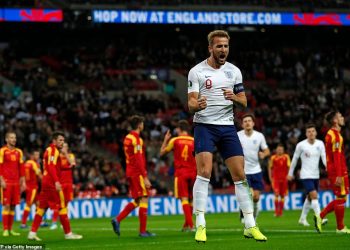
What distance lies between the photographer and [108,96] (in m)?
42.2

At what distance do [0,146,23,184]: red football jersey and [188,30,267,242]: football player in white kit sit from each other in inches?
409

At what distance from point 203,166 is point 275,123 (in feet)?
95.8

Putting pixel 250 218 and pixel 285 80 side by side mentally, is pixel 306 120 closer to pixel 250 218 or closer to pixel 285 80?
pixel 285 80

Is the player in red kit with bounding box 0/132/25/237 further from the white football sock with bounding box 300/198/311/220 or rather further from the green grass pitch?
the white football sock with bounding box 300/198/311/220

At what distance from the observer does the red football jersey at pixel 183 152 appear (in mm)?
19656

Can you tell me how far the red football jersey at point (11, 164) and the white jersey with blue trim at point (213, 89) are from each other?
10.4m

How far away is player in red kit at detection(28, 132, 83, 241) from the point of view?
17.3 metres

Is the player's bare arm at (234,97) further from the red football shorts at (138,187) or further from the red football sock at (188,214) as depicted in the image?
the red football sock at (188,214)

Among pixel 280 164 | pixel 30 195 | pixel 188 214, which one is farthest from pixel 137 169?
pixel 280 164

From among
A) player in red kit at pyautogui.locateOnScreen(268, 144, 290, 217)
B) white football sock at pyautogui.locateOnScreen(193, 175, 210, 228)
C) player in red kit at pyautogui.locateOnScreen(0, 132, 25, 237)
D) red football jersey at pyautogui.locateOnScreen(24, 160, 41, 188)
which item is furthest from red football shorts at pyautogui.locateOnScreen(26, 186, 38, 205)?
white football sock at pyautogui.locateOnScreen(193, 175, 210, 228)

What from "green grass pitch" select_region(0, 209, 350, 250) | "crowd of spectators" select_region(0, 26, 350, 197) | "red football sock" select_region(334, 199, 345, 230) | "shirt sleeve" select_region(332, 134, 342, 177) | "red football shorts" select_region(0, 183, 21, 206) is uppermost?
"crowd of spectators" select_region(0, 26, 350, 197)

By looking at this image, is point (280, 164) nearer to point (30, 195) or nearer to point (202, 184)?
point (30, 195)

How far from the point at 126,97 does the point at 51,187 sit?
23923 mm

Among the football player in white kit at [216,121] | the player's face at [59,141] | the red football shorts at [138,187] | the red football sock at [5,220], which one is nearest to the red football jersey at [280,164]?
the red football sock at [5,220]
